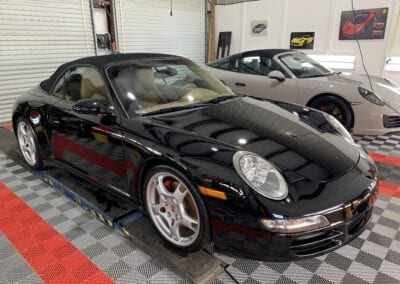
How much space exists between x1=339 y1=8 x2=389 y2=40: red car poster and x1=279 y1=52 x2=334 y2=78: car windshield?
8.19 feet

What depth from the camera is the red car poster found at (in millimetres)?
5840

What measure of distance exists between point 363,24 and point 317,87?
10.5 feet

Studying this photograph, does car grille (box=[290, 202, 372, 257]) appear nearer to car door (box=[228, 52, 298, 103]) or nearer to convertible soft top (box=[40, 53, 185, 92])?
convertible soft top (box=[40, 53, 185, 92])

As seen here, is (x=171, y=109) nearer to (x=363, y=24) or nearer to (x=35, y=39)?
(x=35, y=39)

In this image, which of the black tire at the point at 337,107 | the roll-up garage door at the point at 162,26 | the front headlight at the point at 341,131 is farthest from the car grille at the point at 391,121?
the roll-up garage door at the point at 162,26

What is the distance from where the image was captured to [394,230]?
2014 millimetres

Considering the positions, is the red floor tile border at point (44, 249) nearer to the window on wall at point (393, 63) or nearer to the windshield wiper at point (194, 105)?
the windshield wiper at point (194, 105)

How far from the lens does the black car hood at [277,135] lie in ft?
4.99

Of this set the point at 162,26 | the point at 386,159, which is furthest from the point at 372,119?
the point at 162,26

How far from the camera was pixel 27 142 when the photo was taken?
9.72ft

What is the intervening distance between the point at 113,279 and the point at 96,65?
1407 mm

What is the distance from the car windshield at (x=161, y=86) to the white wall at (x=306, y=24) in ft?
16.6

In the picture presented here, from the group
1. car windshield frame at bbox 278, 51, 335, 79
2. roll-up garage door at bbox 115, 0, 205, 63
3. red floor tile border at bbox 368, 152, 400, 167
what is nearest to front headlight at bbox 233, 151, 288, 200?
red floor tile border at bbox 368, 152, 400, 167

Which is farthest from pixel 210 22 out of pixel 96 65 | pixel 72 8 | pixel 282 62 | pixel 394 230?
pixel 394 230
